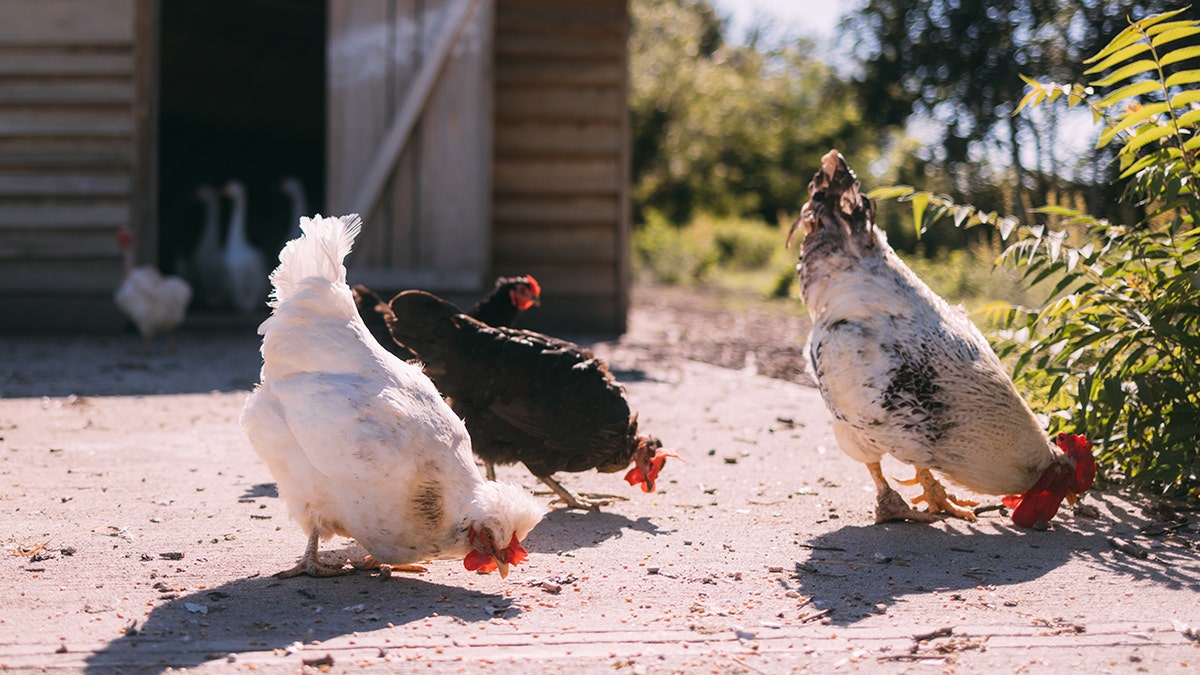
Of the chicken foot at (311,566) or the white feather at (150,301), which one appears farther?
the white feather at (150,301)

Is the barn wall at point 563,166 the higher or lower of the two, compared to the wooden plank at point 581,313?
higher

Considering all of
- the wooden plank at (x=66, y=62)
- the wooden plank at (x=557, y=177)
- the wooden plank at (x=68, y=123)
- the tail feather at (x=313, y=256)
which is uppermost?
the wooden plank at (x=66, y=62)

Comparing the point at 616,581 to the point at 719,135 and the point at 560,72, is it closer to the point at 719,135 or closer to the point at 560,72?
the point at 560,72

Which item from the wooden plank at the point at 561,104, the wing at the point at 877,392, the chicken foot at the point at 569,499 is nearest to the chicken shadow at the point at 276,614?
the chicken foot at the point at 569,499

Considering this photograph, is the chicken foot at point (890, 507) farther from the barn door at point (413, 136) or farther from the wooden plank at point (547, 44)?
the wooden plank at point (547, 44)

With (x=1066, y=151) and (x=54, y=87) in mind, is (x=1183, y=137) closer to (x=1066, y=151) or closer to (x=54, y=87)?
(x=1066, y=151)

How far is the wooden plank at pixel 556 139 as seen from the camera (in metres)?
11.3

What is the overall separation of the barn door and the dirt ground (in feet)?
14.0

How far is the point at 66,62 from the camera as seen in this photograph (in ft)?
35.4

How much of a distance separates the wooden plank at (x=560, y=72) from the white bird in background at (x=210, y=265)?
159 inches

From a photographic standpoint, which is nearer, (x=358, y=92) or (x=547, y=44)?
(x=358, y=92)

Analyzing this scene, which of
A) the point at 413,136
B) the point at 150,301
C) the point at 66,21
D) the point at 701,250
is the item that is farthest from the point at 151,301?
the point at 701,250

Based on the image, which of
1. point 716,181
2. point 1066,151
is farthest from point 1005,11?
point 716,181

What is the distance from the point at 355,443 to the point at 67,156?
8731mm
